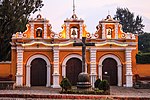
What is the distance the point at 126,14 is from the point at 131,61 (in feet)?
152

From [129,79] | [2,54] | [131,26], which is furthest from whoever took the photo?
[131,26]

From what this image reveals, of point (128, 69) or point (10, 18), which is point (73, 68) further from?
point (10, 18)

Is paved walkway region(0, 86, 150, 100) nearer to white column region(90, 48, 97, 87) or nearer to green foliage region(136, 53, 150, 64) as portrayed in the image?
white column region(90, 48, 97, 87)

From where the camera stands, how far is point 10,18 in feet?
92.7

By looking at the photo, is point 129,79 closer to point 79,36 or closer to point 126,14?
point 79,36

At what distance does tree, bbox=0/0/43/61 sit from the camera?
28016mm

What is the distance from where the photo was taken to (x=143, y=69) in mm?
28234

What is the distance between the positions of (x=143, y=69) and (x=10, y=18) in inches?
495

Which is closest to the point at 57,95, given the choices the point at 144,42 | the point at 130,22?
the point at 144,42

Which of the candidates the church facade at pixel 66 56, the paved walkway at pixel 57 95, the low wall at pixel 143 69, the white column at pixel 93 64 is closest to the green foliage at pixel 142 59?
the low wall at pixel 143 69

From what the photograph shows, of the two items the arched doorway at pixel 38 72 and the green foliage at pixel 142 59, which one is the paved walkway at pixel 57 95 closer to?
the arched doorway at pixel 38 72

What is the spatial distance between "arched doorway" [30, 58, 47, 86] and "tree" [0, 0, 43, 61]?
12.1ft

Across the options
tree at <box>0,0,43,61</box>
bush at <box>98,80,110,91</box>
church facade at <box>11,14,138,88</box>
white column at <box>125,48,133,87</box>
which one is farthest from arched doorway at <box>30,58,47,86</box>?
bush at <box>98,80,110,91</box>

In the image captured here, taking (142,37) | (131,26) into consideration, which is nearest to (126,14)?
(131,26)
